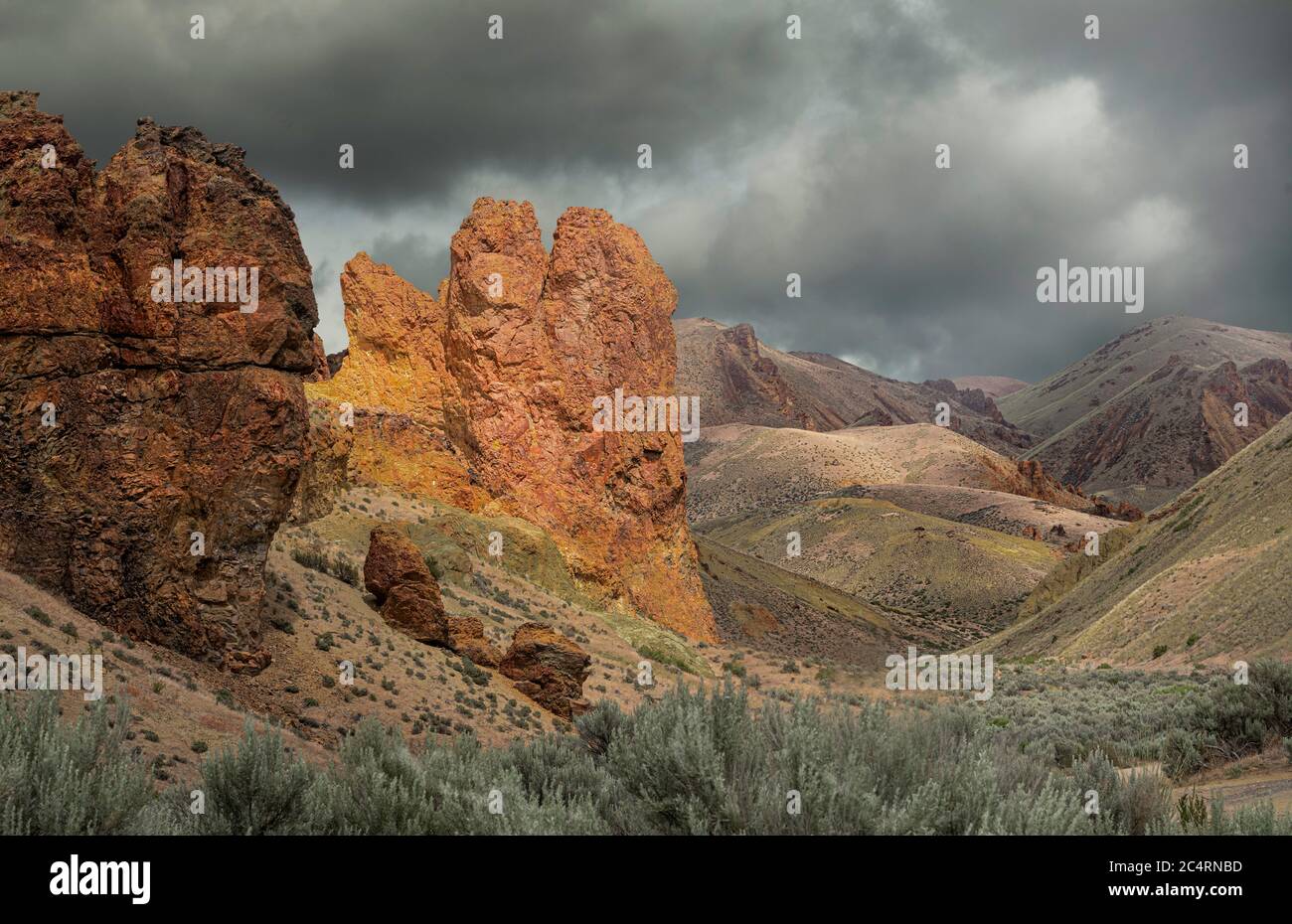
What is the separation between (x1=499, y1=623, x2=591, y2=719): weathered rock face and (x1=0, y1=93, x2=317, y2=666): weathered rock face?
23.4 ft

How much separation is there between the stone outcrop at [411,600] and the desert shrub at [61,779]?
1478 cm

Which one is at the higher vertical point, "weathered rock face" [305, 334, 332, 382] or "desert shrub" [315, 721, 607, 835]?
"weathered rock face" [305, 334, 332, 382]

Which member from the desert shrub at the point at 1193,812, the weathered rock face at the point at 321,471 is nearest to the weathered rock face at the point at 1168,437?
the weathered rock face at the point at 321,471

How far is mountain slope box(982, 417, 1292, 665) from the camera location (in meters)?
26.0

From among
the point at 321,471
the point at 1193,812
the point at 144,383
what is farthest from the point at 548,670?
the point at 1193,812

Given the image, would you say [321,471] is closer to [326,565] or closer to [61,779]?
[326,565]

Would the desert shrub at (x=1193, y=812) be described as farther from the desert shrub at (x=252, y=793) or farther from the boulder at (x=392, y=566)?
the boulder at (x=392, y=566)

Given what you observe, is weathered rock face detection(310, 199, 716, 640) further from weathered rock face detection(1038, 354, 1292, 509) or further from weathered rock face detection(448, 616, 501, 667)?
weathered rock face detection(1038, 354, 1292, 509)

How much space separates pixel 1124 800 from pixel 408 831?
15.6ft

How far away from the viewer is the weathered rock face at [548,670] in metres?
20.0

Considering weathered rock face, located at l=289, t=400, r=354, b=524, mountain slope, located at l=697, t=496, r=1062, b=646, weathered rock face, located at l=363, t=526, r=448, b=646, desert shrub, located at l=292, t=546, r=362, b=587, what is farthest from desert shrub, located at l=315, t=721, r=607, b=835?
mountain slope, located at l=697, t=496, r=1062, b=646
